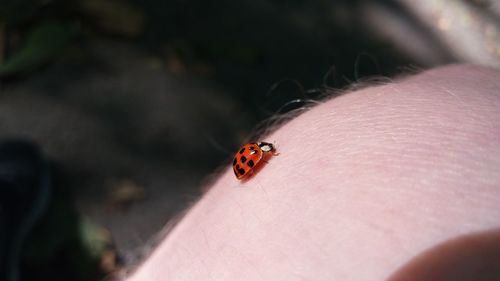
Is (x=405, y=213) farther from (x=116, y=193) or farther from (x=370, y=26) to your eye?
(x=370, y=26)

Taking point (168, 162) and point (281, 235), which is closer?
point (281, 235)

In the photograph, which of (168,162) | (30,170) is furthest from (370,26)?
(30,170)

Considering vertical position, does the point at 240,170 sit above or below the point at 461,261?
below

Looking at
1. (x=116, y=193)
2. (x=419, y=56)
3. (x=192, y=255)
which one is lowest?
(x=116, y=193)

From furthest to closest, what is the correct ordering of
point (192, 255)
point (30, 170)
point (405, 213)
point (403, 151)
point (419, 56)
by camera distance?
point (419, 56), point (30, 170), point (192, 255), point (403, 151), point (405, 213)

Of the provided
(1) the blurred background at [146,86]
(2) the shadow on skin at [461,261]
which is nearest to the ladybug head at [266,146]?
(2) the shadow on skin at [461,261]

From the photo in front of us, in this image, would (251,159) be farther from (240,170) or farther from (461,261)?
(461,261)

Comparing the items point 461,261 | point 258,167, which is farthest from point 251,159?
point 461,261

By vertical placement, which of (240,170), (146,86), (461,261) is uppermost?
(461,261)
